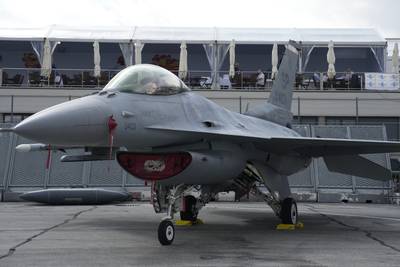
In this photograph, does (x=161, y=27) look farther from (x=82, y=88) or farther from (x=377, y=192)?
(x=377, y=192)

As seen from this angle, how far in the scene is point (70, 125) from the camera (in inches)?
293

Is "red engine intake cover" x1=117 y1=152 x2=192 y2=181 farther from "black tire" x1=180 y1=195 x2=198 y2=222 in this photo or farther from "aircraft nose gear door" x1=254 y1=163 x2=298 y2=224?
"black tire" x1=180 y1=195 x2=198 y2=222

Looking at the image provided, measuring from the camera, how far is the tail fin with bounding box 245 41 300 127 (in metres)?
13.4

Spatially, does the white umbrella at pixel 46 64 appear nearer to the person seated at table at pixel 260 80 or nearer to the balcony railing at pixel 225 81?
the balcony railing at pixel 225 81

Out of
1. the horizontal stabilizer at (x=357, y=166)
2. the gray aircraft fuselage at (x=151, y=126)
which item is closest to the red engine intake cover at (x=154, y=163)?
the gray aircraft fuselage at (x=151, y=126)

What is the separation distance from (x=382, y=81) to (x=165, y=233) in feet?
68.9

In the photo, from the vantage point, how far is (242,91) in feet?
83.4

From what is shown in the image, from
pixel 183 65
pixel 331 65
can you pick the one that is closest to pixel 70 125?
pixel 183 65

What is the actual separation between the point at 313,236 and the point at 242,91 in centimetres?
1637

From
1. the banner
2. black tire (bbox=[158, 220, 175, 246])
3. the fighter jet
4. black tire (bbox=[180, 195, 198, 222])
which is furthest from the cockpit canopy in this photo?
the banner

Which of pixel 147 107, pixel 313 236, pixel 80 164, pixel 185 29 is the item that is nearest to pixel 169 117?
pixel 147 107

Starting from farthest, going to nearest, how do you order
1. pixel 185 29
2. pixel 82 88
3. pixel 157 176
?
pixel 185 29 → pixel 82 88 → pixel 157 176

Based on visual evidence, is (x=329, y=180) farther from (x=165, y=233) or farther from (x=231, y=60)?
(x=165, y=233)

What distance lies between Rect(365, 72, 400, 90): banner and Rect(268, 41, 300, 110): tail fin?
1314 centimetres
